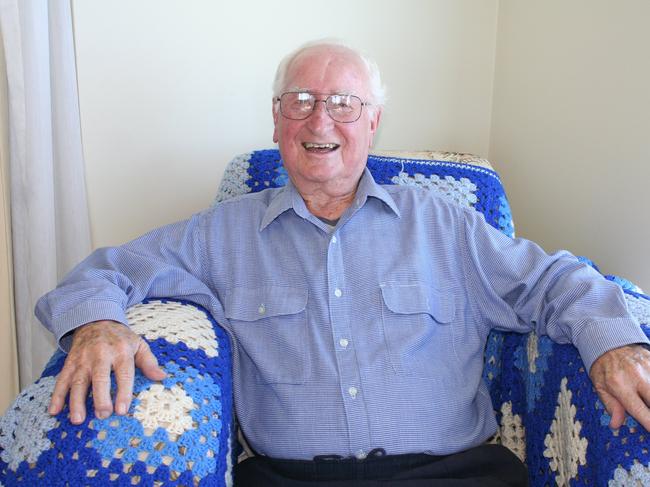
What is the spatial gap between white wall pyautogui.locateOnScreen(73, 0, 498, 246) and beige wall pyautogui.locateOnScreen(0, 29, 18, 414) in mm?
226

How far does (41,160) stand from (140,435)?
1.14 m

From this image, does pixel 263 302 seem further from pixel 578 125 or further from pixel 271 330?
pixel 578 125

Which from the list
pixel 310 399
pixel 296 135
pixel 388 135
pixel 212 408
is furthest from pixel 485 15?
pixel 212 408

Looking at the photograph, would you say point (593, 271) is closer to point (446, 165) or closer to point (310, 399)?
point (446, 165)

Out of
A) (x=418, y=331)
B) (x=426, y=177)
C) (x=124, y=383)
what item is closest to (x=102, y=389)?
(x=124, y=383)

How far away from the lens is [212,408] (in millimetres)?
1036

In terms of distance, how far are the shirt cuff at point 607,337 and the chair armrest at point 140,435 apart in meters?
0.62

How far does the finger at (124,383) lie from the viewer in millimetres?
946

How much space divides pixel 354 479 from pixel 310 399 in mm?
167

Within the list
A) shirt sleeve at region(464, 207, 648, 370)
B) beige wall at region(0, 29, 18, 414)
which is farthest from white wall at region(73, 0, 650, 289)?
shirt sleeve at region(464, 207, 648, 370)

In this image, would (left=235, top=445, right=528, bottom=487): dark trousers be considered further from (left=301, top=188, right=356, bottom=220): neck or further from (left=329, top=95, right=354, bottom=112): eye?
(left=329, top=95, right=354, bottom=112): eye

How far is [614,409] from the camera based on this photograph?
0.98m

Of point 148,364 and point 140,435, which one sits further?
point 148,364

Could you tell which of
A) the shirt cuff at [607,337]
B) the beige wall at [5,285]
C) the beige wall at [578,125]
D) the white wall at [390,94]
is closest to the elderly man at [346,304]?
the shirt cuff at [607,337]
